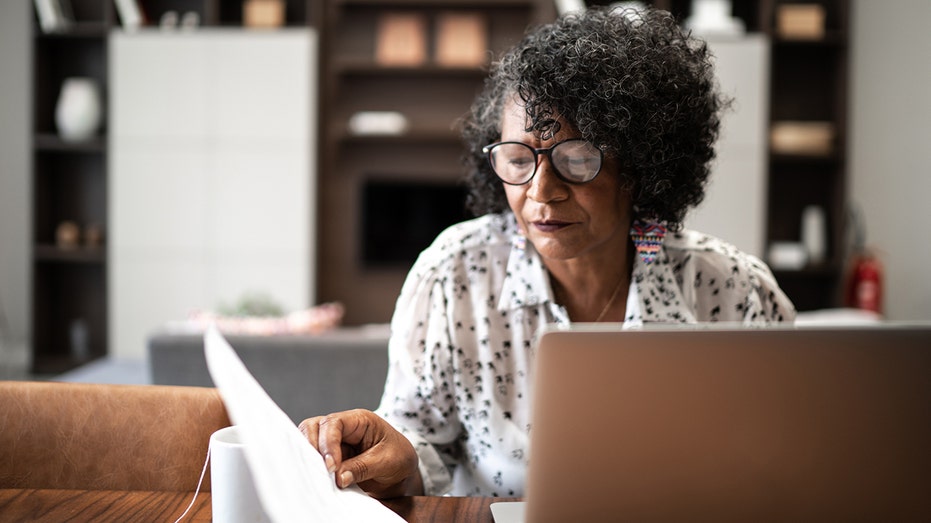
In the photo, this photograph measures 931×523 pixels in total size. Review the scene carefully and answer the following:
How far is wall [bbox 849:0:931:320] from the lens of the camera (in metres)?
3.84

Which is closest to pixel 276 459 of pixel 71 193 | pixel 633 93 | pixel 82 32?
pixel 633 93

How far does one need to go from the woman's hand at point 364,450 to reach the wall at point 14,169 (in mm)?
4468

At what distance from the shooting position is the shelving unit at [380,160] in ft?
15.6

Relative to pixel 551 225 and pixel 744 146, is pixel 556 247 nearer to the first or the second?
pixel 551 225

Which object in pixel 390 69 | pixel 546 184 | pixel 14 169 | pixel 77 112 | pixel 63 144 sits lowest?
pixel 546 184

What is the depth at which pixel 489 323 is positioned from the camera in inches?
48.6

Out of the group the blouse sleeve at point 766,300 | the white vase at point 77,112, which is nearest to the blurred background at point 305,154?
the white vase at point 77,112

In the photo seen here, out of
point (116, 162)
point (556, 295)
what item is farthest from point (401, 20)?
point (556, 295)

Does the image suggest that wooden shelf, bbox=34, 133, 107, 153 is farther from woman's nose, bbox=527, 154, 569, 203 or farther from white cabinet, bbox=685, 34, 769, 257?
woman's nose, bbox=527, 154, 569, 203

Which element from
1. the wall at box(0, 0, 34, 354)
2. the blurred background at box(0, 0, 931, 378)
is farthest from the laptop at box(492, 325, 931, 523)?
the wall at box(0, 0, 34, 354)

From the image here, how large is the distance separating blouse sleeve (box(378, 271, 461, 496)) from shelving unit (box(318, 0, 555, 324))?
3496 mm

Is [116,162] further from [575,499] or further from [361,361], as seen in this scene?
[575,499]

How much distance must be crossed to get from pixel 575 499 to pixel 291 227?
13.2 feet

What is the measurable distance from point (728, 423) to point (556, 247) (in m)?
0.49
